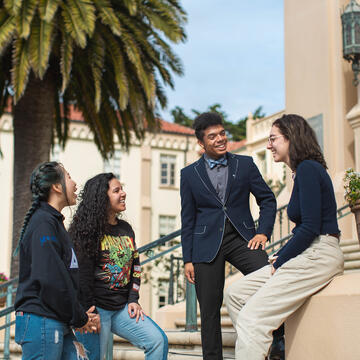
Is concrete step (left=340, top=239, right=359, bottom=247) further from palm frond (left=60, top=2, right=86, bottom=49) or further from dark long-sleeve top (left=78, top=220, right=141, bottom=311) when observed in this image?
dark long-sleeve top (left=78, top=220, right=141, bottom=311)

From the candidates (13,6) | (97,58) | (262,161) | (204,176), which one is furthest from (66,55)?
(262,161)

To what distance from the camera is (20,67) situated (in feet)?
37.7

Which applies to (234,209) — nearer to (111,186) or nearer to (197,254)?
(197,254)

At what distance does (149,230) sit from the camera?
117ft

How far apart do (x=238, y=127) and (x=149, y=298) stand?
71.1ft

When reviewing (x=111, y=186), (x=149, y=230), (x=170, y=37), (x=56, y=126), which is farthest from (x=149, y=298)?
(x=111, y=186)

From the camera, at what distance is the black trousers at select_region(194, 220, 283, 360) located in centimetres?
435

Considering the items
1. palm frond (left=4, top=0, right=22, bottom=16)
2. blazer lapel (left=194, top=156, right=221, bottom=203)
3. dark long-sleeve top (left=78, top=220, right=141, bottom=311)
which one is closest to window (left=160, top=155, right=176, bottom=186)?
palm frond (left=4, top=0, right=22, bottom=16)

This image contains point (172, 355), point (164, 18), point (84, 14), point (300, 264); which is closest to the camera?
point (300, 264)

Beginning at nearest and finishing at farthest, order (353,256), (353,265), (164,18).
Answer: (353,265)
(353,256)
(164,18)

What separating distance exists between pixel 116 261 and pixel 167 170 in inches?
1292

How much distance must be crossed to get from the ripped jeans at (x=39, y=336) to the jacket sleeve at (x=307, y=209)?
140 centimetres

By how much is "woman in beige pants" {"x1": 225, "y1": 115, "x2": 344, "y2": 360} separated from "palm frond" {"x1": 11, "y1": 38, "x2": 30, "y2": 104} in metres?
8.47

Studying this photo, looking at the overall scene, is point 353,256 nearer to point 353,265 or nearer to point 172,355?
point 353,265
